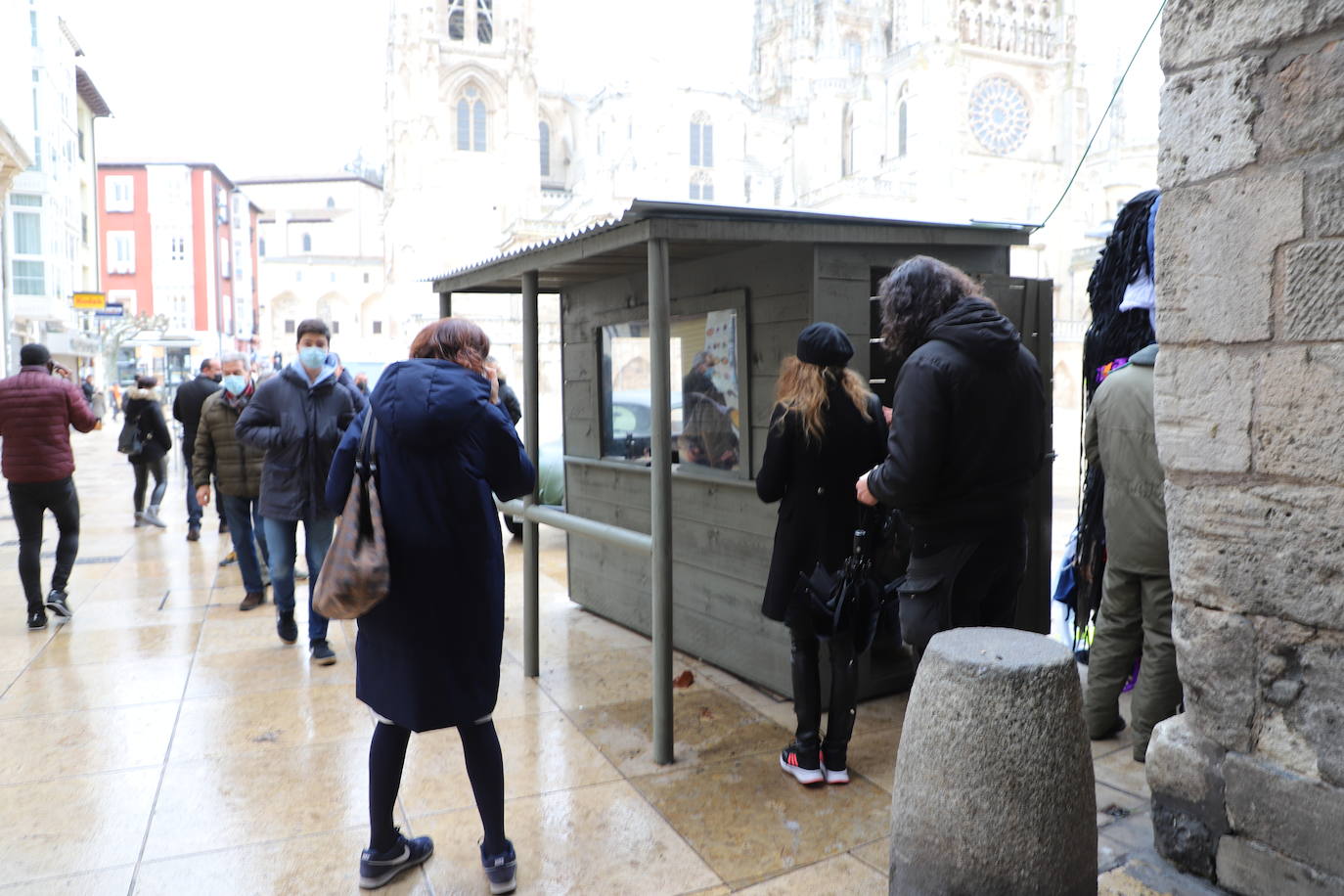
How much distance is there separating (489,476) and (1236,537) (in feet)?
7.57

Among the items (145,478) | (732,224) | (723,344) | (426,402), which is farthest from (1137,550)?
(145,478)

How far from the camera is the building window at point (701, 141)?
3017 inches

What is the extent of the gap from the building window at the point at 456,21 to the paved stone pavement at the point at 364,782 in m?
71.1

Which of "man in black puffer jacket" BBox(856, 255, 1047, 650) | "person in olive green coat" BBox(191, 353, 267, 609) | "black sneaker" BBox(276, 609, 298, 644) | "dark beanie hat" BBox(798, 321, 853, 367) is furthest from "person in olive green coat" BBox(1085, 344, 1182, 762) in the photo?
"person in olive green coat" BBox(191, 353, 267, 609)

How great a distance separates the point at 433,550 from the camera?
10.3 feet

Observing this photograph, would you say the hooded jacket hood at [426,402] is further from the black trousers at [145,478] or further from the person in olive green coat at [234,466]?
the black trousers at [145,478]

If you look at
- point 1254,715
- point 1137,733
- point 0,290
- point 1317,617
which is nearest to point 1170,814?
point 1254,715

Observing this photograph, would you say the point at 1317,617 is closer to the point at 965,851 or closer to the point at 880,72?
the point at 965,851

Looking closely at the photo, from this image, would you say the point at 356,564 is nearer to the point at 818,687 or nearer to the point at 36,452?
the point at 818,687

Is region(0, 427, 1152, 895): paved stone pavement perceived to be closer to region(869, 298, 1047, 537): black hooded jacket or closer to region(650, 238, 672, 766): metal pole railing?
region(650, 238, 672, 766): metal pole railing

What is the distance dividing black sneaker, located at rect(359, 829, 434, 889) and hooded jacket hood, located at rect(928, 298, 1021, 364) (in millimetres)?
2544

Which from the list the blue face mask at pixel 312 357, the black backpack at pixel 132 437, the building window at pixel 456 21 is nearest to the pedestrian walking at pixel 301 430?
the blue face mask at pixel 312 357

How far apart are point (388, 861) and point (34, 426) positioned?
4724 millimetres

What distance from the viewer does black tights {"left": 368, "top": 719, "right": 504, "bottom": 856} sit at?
3.25 m
